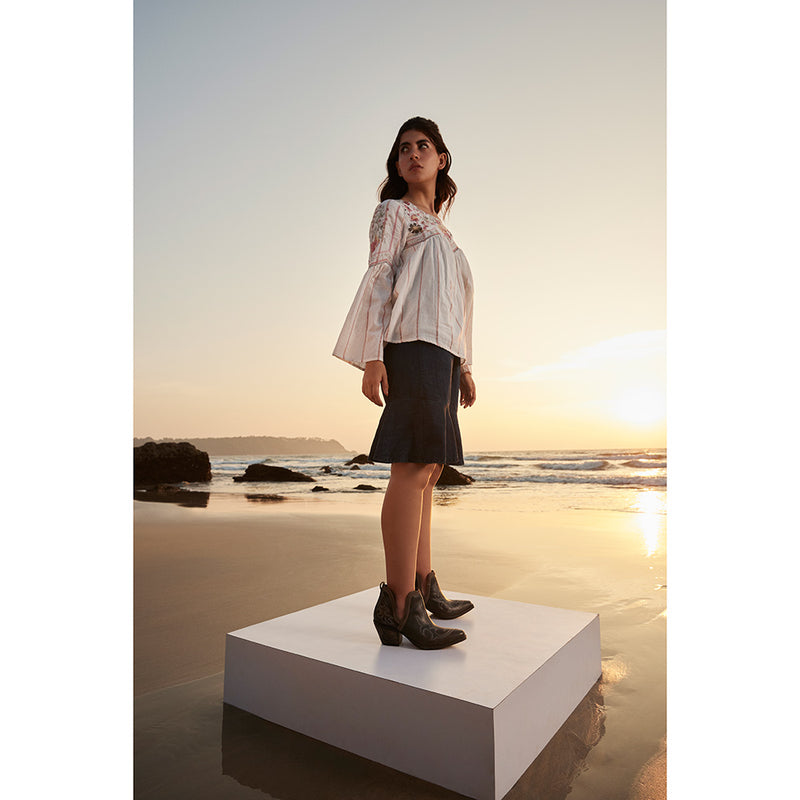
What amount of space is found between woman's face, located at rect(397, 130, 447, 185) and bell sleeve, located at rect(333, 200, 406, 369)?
0.16m

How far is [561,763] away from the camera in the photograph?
1206 millimetres

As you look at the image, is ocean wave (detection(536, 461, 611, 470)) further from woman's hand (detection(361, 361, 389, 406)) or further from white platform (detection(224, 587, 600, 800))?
woman's hand (detection(361, 361, 389, 406))

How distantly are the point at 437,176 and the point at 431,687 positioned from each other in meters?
1.35

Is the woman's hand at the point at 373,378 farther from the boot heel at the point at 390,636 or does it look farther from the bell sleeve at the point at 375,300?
the boot heel at the point at 390,636

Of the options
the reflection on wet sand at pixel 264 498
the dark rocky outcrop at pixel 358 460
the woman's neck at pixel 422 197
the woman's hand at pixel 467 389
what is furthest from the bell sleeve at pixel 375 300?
the dark rocky outcrop at pixel 358 460

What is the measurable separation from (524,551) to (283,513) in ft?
7.38

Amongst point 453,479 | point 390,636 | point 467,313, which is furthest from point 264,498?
point 390,636

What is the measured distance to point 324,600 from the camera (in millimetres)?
2426

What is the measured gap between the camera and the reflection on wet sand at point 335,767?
1.10m

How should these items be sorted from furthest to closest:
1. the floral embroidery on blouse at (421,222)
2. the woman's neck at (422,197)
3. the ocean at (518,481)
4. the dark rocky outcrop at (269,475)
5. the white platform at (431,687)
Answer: the dark rocky outcrop at (269,475)
the ocean at (518,481)
the woman's neck at (422,197)
the floral embroidery on blouse at (421,222)
the white platform at (431,687)

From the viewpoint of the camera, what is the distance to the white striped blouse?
4.72 feet

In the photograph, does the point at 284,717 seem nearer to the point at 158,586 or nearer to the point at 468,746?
the point at 468,746

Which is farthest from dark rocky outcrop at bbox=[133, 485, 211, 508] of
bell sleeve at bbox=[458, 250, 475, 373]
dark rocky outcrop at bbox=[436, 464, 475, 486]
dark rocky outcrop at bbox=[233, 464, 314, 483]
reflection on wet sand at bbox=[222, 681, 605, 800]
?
reflection on wet sand at bbox=[222, 681, 605, 800]

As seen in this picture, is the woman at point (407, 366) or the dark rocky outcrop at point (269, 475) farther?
the dark rocky outcrop at point (269, 475)
